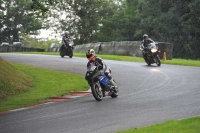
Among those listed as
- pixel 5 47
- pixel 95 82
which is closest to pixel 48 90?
pixel 95 82

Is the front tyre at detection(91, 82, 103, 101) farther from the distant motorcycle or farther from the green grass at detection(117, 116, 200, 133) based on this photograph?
the distant motorcycle

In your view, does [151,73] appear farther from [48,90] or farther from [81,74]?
[48,90]

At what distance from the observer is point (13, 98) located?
1806 cm

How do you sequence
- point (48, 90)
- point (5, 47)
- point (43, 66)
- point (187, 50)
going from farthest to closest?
1. point (5, 47)
2. point (187, 50)
3. point (43, 66)
4. point (48, 90)

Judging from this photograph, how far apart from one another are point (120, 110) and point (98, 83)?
265 centimetres

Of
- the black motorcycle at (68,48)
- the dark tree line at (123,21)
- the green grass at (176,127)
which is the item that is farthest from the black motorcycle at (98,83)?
the dark tree line at (123,21)

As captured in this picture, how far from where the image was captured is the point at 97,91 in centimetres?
1620

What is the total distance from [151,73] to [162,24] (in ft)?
107

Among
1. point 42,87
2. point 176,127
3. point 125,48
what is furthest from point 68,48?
point 176,127

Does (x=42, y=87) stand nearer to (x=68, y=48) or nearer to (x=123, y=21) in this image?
(x=68, y=48)

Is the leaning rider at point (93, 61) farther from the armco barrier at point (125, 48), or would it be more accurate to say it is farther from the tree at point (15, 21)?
the tree at point (15, 21)

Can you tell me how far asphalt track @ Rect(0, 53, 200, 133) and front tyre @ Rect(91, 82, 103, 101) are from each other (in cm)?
21

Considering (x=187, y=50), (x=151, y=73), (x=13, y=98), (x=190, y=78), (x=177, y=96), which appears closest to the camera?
(x=177, y=96)

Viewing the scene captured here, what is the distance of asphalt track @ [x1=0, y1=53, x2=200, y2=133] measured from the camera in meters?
11.7
